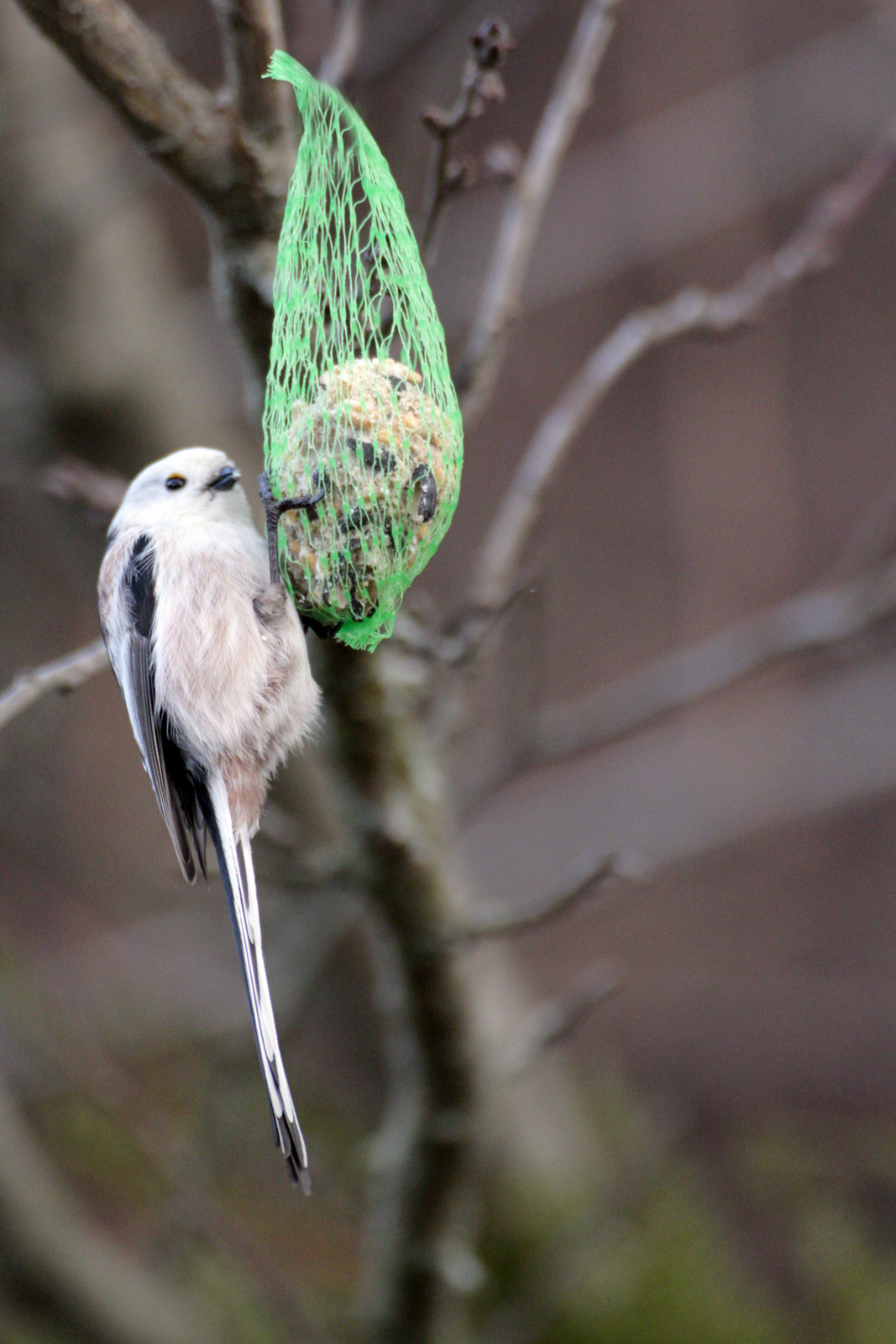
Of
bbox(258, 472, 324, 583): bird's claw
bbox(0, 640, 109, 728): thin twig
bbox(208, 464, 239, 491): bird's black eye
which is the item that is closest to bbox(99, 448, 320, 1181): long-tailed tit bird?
bbox(208, 464, 239, 491): bird's black eye

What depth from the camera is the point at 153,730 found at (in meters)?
1.60

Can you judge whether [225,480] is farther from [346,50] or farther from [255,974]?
[255,974]

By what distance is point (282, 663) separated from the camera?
1525 mm

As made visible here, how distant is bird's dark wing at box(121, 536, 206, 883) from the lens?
158cm

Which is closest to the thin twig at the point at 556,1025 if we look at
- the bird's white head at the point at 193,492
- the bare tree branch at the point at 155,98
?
the bird's white head at the point at 193,492

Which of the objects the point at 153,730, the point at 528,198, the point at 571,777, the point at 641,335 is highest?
the point at 528,198

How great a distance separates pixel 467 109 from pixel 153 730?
840mm

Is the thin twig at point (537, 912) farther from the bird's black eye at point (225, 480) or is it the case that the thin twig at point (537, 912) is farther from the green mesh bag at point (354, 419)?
the bird's black eye at point (225, 480)

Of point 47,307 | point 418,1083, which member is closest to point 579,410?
point 418,1083

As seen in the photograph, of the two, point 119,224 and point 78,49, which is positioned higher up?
point 78,49

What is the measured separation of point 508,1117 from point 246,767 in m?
1.72

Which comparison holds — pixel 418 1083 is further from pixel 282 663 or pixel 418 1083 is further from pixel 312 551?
pixel 312 551

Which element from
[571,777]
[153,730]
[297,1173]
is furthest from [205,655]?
[571,777]

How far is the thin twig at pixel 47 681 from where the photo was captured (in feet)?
3.45
